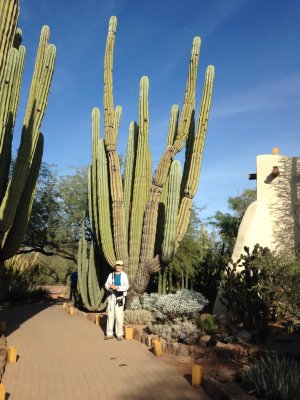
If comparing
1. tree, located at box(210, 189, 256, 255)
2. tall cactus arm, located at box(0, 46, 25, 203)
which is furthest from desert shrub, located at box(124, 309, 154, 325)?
tree, located at box(210, 189, 256, 255)

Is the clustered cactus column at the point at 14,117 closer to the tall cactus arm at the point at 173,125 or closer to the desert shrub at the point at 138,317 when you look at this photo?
the desert shrub at the point at 138,317

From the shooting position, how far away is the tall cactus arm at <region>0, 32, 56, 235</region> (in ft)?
25.0

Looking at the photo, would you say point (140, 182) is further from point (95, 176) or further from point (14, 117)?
point (14, 117)

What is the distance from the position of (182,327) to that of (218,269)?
477cm

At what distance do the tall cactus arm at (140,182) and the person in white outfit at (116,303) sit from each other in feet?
7.95

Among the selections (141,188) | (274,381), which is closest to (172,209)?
(141,188)

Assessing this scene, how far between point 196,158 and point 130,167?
72.4 inches

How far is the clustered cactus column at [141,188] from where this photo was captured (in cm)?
1044

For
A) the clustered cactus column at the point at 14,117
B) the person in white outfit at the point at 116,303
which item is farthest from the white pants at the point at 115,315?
the clustered cactus column at the point at 14,117

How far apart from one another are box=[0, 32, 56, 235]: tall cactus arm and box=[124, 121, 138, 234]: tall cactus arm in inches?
132

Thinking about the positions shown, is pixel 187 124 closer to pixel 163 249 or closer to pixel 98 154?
pixel 98 154

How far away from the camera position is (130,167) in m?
11.4

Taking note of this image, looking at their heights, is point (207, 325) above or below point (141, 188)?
below

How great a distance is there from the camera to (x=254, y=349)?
6.42 meters
